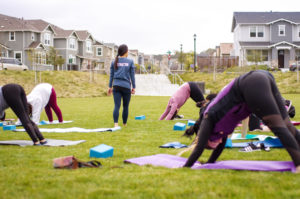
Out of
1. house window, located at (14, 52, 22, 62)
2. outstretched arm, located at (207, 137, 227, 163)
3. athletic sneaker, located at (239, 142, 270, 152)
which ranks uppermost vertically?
house window, located at (14, 52, 22, 62)

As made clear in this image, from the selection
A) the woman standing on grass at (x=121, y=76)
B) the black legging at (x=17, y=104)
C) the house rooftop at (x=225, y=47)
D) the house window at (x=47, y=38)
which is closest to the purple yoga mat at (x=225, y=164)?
the black legging at (x=17, y=104)

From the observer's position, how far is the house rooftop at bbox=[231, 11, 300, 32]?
180 feet

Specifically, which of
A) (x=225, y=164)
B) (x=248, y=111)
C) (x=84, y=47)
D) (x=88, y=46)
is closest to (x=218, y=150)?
(x=225, y=164)

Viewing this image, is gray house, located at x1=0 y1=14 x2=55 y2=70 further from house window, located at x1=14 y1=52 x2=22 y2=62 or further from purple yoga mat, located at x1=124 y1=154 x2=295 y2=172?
purple yoga mat, located at x1=124 y1=154 x2=295 y2=172

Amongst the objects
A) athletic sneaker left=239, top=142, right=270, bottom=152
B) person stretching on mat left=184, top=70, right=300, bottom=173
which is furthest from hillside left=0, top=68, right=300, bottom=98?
person stretching on mat left=184, top=70, right=300, bottom=173

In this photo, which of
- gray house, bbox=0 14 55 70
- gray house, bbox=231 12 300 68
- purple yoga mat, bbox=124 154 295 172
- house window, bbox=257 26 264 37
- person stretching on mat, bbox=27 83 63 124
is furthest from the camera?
house window, bbox=257 26 264 37

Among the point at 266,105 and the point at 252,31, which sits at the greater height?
the point at 252,31

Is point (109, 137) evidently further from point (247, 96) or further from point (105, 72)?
point (105, 72)

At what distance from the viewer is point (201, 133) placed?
13.9 feet

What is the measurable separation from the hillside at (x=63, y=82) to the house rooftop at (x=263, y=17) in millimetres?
25827

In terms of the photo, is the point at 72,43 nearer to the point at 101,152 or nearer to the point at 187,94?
the point at 187,94

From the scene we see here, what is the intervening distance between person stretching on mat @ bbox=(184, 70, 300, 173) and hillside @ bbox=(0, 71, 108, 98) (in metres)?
32.7

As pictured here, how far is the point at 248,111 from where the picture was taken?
4125 millimetres

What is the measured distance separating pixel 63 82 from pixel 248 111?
37068 millimetres
